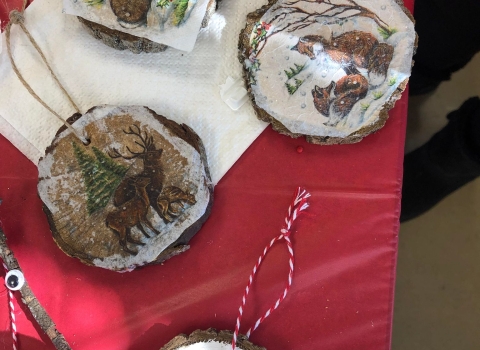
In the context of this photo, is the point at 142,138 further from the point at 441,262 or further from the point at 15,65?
the point at 441,262

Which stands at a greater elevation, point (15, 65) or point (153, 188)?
point (15, 65)

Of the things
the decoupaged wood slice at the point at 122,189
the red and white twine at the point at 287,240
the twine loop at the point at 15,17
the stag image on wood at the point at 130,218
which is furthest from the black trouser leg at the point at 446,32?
the twine loop at the point at 15,17

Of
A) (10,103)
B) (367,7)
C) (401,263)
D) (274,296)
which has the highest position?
(10,103)

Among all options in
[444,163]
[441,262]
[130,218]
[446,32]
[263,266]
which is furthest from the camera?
[441,262]

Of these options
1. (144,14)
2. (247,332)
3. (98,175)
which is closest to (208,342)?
(247,332)

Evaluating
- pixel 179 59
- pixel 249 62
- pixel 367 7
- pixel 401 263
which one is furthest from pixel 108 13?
pixel 401 263

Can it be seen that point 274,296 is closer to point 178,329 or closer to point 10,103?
point 178,329

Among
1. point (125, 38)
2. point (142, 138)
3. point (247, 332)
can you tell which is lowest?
point (247, 332)
